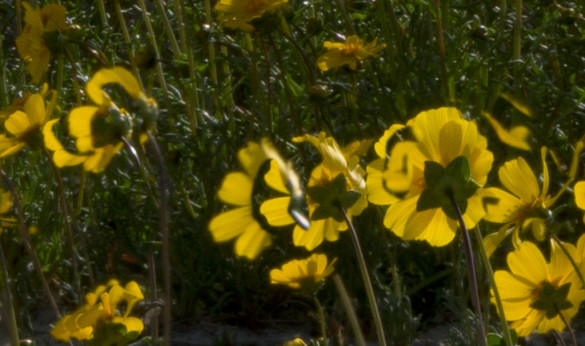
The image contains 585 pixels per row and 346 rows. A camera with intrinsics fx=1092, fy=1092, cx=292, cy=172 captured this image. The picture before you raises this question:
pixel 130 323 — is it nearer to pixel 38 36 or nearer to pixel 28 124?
pixel 28 124

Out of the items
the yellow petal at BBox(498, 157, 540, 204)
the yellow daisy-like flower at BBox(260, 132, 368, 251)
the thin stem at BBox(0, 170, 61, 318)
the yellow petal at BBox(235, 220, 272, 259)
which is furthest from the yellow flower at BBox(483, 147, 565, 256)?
the thin stem at BBox(0, 170, 61, 318)

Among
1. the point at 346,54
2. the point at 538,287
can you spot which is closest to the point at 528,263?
the point at 538,287

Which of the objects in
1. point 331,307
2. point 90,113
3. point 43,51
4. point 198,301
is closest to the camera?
point 90,113

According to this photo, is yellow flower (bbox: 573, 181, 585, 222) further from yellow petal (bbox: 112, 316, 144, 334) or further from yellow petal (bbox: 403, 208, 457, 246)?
yellow petal (bbox: 112, 316, 144, 334)

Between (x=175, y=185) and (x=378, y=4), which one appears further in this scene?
(x=175, y=185)

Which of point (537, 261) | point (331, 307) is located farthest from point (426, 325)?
point (537, 261)

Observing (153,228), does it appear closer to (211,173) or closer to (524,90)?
(211,173)
